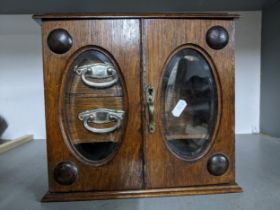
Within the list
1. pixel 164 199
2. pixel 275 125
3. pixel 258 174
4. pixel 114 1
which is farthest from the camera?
pixel 275 125

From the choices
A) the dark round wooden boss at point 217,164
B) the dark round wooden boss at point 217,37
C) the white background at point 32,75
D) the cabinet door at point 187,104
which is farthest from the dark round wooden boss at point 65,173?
the white background at point 32,75

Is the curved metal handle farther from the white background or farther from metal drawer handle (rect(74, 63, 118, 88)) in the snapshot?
the white background

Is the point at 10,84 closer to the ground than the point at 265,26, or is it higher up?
closer to the ground

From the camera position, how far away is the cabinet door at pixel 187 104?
1.92 feet

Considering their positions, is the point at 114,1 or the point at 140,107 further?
the point at 114,1

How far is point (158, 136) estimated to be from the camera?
590 mm

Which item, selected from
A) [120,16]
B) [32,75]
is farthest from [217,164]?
[32,75]

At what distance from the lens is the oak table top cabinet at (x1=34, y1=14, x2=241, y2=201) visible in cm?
58

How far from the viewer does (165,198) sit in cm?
58

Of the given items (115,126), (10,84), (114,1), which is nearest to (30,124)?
(10,84)

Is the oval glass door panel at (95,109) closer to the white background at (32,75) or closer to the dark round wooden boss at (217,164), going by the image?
the dark round wooden boss at (217,164)

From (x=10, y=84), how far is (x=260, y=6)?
1171 millimetres

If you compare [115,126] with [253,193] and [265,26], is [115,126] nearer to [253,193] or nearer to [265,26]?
[253,193]

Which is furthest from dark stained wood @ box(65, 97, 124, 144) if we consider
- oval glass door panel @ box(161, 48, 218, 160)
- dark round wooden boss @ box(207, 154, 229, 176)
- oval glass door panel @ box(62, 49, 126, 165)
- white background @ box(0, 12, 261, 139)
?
white background @ box(0, 12, 261, 139)
